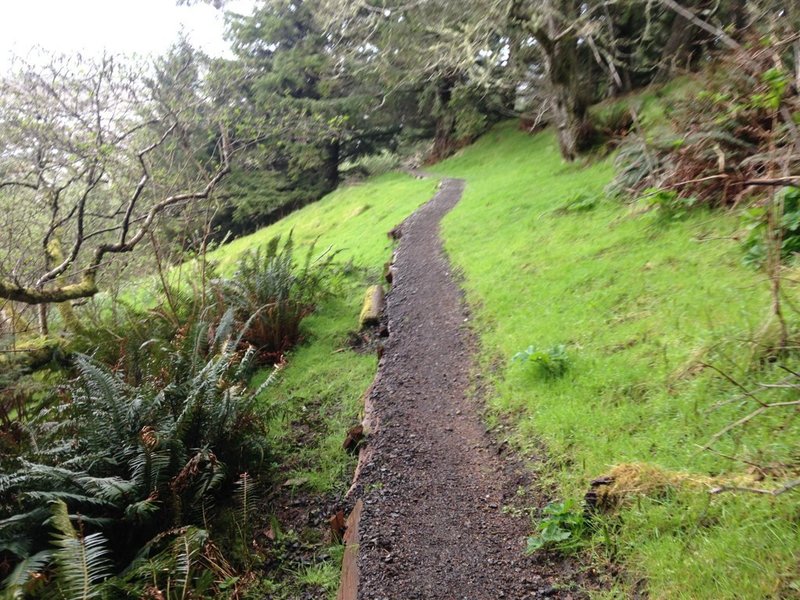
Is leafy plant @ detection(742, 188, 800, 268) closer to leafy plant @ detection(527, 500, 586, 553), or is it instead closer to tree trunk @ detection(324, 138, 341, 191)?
leafy plant @ detection(527, 500, 586, 553)

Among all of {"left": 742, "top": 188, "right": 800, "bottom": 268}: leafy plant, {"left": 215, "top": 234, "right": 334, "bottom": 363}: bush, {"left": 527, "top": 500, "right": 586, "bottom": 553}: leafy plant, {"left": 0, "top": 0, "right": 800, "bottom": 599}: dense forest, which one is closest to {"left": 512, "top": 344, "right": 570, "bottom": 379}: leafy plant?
{"left": 0, "top": 0, "right": 800, "bottom": 599}: dense forest

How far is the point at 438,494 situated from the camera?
12.5 ft

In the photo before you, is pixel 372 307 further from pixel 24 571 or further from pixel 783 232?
pixel 24 571

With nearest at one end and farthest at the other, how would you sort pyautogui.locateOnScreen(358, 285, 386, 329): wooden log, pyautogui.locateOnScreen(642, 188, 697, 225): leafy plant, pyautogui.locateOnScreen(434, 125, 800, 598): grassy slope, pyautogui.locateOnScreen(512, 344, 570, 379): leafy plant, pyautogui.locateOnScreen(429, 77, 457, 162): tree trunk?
pyautogui.locateOnScreen(434, 125, 800, 598): grassy slope, pyautogui.locateOnScreen(512, 344, 570, 379): leafy plant, pyautogui.locateOnScreen(642, 188, 697, 225): leafy plant, pyautogui.locateOnScreen(358, 285, 386, 329): wooden log, pyautogui.locateOnScreen(429, 77, 457, 162): tree trunk

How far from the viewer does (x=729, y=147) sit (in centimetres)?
646

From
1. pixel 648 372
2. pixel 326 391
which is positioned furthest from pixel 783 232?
pixel 326 391

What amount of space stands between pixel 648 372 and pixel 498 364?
1677 millimetres

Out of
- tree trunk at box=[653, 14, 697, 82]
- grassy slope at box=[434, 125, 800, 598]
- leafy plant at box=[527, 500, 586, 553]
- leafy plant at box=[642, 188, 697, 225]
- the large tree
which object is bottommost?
leafy plant at box=[527, 500, 586, 553]

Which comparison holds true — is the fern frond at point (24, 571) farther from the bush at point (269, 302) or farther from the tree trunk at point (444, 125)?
the tree trunk at point (444, 125)

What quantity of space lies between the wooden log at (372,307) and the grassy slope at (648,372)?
1498 millimetres

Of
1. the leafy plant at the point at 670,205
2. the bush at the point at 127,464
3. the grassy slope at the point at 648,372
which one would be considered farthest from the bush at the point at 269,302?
the leafy plant at the point at 670,205

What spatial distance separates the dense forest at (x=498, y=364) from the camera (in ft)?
9.57

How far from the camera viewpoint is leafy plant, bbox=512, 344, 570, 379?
4.64 m

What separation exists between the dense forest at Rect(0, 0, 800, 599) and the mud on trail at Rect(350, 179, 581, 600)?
0.20 metres
